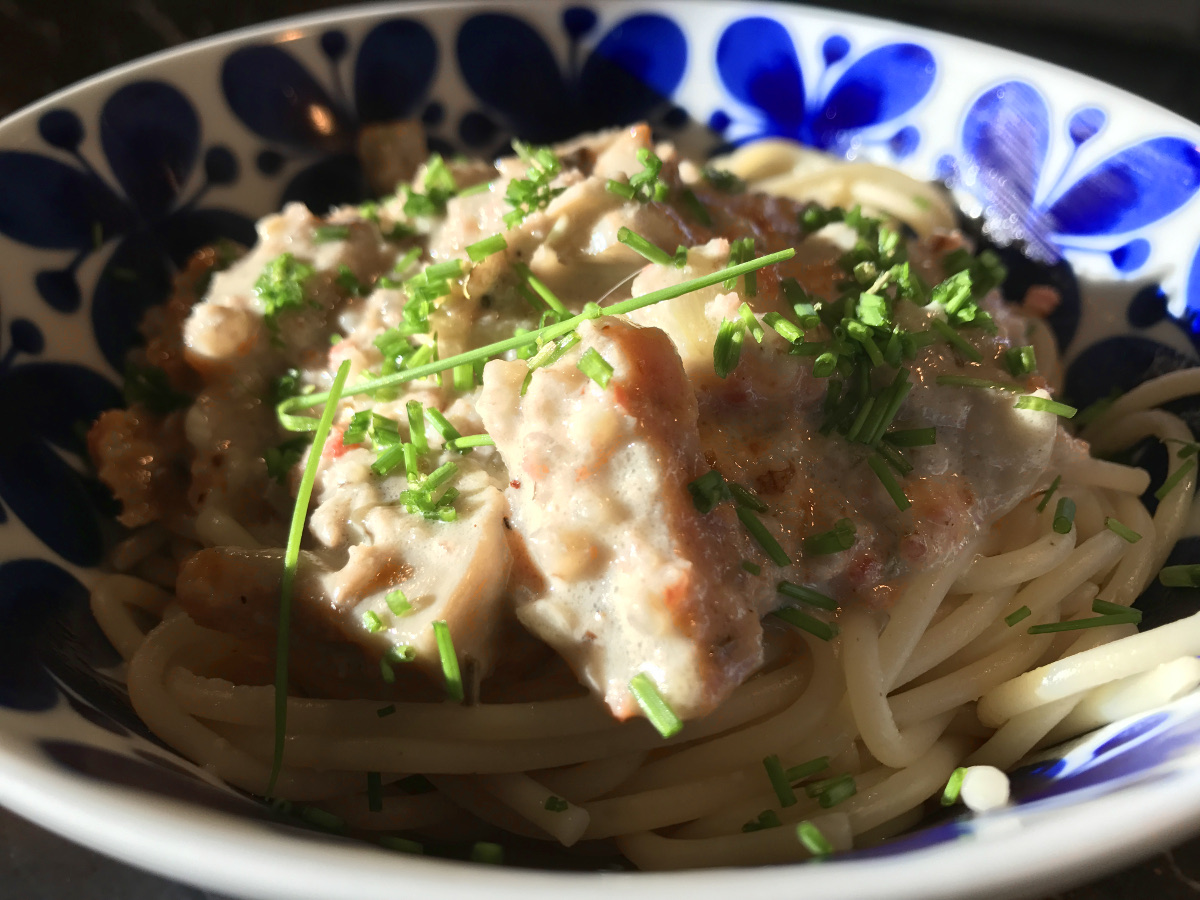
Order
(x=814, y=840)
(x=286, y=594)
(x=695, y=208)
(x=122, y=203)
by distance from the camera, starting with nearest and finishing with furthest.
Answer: (x=814, y=840) < (x=286, y=594) < (x=695, y=208) < (x=122, y=203)

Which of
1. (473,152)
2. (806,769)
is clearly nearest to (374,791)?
(806,769)

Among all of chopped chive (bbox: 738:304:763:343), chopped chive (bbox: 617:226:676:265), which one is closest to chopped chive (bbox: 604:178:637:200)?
chopped chive (bbox: 617:226:676:265)

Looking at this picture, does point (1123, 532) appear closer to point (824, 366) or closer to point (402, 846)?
point (824, 366)

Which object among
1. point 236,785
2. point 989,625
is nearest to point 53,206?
point 236,785

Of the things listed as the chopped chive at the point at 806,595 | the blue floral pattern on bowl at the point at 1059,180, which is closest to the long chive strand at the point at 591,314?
the chopped chive at the point at 806,595

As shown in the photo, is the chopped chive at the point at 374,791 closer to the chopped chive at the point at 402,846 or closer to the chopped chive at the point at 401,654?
the chopped chive at the point at 402,846

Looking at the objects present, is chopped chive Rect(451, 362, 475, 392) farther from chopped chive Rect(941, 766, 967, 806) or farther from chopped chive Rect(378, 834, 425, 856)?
chopped chive Rect(941, 766, 967, 806)
